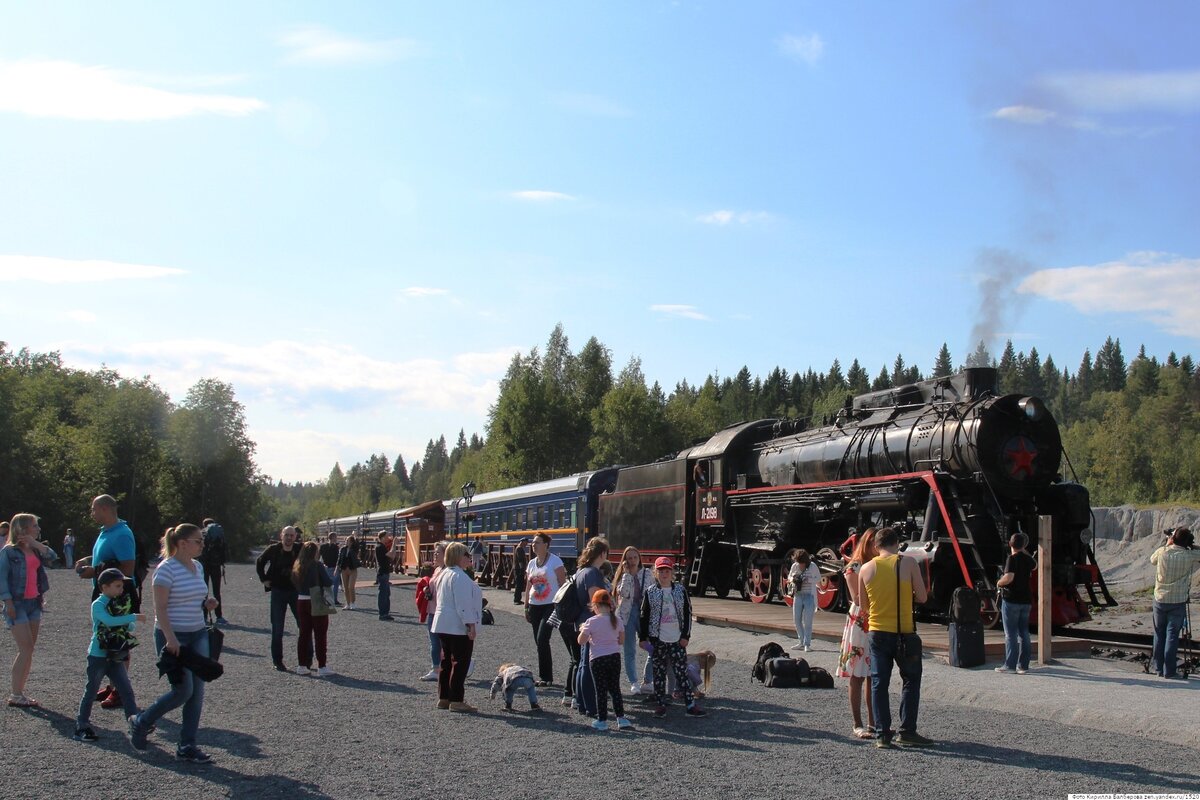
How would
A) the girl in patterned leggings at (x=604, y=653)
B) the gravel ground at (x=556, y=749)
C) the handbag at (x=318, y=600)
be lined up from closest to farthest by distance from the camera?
the gravel ground at (x=556, y=749) < the girl in patterned leggings at (x=604, y=653) < the handbag at (x=318, y=600)

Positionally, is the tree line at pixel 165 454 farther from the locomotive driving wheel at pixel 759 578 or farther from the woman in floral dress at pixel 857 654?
the woman in floral dress at pixel 857 654

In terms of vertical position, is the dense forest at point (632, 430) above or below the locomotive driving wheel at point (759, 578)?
above

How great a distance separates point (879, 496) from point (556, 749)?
10388 mm

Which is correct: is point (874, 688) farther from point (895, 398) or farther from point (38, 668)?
point (895, 398)

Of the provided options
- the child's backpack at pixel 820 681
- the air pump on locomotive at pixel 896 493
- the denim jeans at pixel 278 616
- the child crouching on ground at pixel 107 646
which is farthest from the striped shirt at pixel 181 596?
the air pump on locomotive at pixel 896 493

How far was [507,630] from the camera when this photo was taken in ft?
59.1

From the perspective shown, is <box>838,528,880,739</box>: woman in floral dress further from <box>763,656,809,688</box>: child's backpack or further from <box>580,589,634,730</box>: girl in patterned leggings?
<box>763,656,809,688</box>: child's backpack

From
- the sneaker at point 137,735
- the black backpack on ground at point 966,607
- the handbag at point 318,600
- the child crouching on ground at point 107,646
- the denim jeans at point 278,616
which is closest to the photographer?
the sneaker at point 137,735

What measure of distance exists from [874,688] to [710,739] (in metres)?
1.41

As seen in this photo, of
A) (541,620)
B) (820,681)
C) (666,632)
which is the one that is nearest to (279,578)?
(541,620)

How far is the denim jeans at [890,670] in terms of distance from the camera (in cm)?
817

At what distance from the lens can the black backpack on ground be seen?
40.0ft

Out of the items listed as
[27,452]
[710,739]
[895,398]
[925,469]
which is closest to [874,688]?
[710,739]

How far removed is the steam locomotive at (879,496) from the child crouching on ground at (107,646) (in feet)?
33.1
